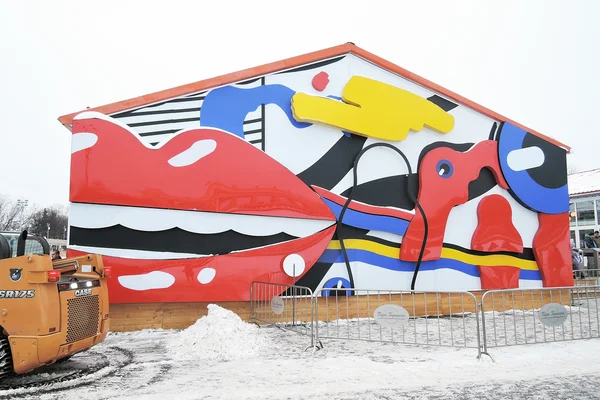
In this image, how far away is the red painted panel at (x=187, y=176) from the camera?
32.7ft

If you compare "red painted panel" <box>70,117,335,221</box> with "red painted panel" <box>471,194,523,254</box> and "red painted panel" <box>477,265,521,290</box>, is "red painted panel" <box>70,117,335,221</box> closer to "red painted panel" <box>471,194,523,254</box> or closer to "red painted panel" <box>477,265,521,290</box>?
"red painted panel" <box>471,194,523,254</box>

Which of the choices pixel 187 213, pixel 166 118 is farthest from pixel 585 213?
pixel 166 118

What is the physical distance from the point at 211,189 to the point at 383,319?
5185 mm

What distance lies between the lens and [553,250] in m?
13.7

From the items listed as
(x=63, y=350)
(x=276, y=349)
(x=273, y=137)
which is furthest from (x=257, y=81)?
(x=63, y=350)

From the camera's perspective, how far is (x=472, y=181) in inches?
515

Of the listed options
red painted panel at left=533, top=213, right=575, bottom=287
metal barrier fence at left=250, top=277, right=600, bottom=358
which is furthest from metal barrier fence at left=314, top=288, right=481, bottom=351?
red painted panel at left=533, top=213, right=575, bottom=287

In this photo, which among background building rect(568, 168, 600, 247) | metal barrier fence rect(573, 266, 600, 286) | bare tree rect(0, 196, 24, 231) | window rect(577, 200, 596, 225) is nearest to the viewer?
metal barrier fence rect(573, 266, 600, 286)

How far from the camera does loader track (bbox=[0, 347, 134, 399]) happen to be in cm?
592

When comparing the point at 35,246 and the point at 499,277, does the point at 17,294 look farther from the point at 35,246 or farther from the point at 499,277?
the point at 499,277

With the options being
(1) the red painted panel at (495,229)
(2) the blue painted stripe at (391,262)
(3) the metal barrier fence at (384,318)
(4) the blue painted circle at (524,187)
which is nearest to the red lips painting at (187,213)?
(2) the blue painted stripe at (391,262)

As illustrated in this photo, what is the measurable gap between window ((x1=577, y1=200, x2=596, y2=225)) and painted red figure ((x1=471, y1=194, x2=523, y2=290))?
52.2 ft

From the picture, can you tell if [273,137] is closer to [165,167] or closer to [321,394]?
[165,167]

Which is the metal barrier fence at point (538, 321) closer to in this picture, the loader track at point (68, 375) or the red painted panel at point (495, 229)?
the red painted panel at point (495, 229)
